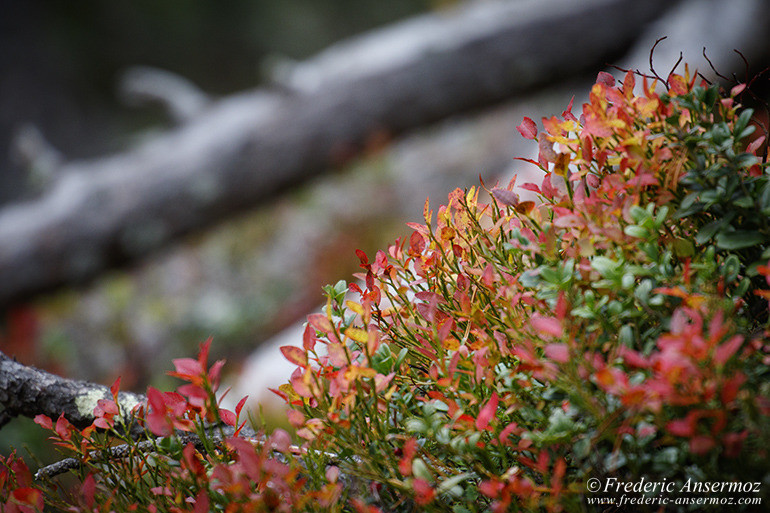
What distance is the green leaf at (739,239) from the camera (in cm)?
68

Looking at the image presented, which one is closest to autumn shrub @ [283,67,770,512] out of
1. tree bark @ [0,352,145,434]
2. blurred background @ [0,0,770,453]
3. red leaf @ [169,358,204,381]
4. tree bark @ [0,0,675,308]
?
red leaf @ [169,358,204,381]

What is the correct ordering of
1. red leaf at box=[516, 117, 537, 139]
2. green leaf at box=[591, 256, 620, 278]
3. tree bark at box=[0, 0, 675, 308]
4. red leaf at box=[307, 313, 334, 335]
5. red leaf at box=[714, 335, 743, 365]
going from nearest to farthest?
red leaf at box=[714, 335, 743, 365]
green leaf at box=[591, 256, 620, 278]
red leaf at box=[307, 313, 334, 335]
red leaf at box=[516, 117, 537, 139]
tree bark at box=[0, 0, 675, 308]

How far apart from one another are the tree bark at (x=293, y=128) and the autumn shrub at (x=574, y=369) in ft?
9.88

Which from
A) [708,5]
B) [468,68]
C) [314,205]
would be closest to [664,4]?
[708,5]

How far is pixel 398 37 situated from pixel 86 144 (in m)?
6.33

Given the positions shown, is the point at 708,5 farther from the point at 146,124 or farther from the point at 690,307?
the point at 146,124

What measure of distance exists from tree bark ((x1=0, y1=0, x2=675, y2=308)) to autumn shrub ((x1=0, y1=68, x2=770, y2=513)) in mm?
3011

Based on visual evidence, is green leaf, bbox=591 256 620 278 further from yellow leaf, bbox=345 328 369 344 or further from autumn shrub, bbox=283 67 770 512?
yellow leaf, bbox=345 328 369 344

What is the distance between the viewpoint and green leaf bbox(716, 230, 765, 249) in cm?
68

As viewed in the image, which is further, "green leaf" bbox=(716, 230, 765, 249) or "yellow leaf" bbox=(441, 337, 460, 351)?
"yellow leaf" bbox=(441, 337, 460, 351)

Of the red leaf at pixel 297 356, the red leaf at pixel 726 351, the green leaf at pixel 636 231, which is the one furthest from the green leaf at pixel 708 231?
the red leaf at pixel 297 356

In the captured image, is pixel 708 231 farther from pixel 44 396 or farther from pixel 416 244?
pixel 44 396

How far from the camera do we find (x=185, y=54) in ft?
29.6

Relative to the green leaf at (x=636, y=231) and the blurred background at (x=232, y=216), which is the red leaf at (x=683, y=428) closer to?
the green leaf at (x=636, y=231)
